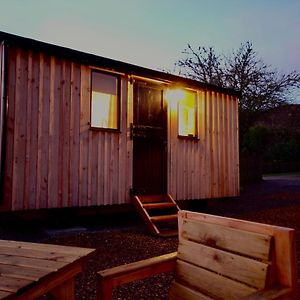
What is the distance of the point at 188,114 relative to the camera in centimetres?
913

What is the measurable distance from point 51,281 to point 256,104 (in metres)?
18.6

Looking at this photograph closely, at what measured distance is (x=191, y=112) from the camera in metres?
9.16

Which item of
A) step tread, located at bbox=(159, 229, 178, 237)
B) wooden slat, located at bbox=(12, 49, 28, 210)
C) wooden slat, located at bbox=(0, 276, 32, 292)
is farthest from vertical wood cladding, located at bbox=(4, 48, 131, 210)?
wooden slat, located at bbox=(0, 276, 32, 292)

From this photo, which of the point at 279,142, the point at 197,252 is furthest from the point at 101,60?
the point at 279,142

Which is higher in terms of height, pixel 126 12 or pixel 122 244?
pixel 126 12

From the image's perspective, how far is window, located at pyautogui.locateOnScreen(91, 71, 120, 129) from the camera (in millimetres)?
7426

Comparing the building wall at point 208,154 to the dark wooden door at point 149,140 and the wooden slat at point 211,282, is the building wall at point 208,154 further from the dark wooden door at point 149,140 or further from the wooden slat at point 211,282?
the wooden slat at point 211,282

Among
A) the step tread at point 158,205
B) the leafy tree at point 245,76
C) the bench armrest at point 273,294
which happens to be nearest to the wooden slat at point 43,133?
the step tread at point 158,205

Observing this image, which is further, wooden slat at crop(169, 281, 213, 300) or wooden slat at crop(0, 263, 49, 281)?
wooden slat at crop(169, 281, 213, 300)

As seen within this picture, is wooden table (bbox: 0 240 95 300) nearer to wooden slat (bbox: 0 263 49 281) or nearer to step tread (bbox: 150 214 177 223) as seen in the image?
wooden slat (bbox: 0 263 49 281)

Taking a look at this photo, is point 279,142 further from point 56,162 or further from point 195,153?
point 56,162

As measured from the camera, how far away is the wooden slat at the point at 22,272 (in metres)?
1.59

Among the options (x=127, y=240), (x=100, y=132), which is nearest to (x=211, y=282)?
(x=127, y=240)

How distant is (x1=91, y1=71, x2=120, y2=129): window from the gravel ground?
240 cm
